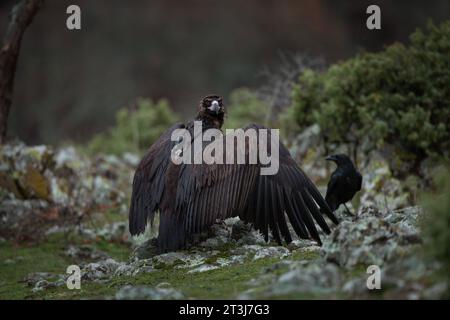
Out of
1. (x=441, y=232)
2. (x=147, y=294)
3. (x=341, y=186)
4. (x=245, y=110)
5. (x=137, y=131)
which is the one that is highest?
(x=245, y=110)

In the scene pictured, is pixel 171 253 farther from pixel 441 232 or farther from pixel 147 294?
pixel 441 232

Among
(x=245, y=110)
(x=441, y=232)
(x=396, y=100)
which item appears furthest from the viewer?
(x=245, y=110)

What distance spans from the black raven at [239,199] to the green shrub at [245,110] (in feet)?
29.0

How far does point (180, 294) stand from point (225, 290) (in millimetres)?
465

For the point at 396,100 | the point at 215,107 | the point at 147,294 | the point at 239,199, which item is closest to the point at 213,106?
the point at 215,107

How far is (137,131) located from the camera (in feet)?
67.3

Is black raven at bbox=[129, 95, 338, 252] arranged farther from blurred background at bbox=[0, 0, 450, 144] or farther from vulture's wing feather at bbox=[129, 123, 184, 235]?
blurred background at bbox=[0, 0, 450, 144]

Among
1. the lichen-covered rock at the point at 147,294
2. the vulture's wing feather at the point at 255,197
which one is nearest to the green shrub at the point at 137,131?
the vulture's wing feather at the point at 255,197

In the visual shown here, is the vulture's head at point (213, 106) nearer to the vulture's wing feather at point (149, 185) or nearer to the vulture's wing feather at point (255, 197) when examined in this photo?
the vulture's wing feather at point (149, 185)

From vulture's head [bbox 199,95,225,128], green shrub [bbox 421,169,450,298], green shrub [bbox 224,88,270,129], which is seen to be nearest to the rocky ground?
green shrub [bbox 421,169,450,298]

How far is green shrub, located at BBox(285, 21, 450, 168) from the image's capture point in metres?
13.3

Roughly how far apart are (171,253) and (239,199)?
1031 millimetres

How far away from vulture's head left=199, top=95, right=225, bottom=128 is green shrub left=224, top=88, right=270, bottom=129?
7759 mm
